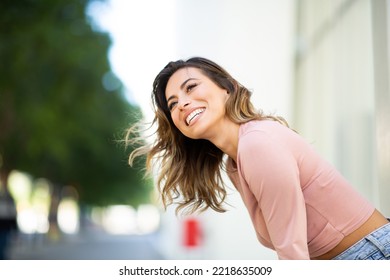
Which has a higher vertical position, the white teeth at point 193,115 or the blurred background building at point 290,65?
the blurred background building at point 290,65

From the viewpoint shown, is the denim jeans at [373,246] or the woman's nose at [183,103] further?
the woman's nose at [183,103]

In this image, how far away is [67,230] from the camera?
1705cm

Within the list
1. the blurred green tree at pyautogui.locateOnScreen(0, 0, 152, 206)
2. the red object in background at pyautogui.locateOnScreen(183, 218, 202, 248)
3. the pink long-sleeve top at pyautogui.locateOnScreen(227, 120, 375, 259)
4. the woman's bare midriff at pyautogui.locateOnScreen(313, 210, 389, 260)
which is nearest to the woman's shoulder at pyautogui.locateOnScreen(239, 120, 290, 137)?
the pink long-sleeve top at pyautogui.locateOnScreen(227, 120, 375, 259)

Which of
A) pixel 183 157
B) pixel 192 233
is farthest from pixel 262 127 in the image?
pixel 192 233

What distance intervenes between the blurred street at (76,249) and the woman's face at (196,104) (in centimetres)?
592

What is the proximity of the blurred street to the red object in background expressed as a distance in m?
3.33

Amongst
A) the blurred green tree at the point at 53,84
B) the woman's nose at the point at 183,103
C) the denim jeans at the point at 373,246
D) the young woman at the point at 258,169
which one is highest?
the blurred green tree at the point at 53,84

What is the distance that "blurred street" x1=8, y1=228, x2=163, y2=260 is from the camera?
8672 millimetres

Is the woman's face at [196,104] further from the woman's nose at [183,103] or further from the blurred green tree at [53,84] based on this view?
the blurred green tree at [53,84]

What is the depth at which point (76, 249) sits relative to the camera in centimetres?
1121

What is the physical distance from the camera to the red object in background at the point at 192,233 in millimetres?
3943

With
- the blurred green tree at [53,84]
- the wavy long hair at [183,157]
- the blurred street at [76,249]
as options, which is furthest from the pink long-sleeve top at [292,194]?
the blurred street at [76,249]

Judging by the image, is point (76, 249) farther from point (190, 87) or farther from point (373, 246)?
point (373, 246)
